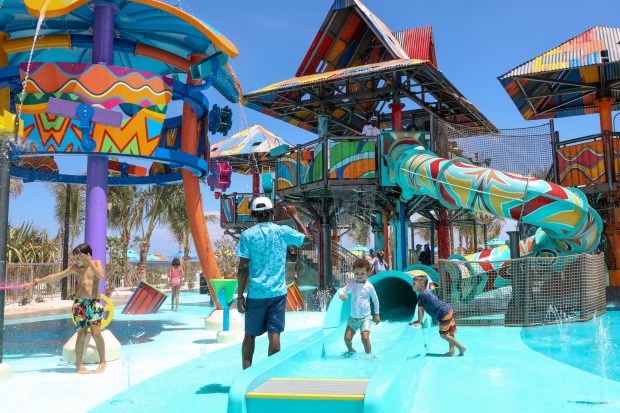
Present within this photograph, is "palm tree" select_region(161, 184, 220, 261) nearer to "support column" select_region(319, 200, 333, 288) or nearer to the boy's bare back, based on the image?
"support column" select_region(319, 200, 333, 288)

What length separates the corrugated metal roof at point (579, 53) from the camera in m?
12.9

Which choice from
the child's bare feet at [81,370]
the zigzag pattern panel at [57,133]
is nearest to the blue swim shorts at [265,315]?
the child's bare feet at [81,370]

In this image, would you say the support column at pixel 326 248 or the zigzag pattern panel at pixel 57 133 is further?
→ the support column at pixel 326 248

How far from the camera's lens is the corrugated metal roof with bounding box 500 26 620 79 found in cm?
1288

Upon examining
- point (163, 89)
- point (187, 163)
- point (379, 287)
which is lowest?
point (379, 287)

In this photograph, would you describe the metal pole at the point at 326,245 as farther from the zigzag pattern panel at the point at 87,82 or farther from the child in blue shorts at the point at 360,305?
the zigzag pattern panel at the point at 87,82

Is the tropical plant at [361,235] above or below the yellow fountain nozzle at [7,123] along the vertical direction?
above

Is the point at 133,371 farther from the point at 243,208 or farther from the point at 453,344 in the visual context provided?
the point at 243,208

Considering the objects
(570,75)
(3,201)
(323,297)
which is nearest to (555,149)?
(570,75)

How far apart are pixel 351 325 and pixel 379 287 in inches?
190

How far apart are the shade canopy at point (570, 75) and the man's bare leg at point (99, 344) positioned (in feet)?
37.7

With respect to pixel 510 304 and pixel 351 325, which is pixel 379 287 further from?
pixel 351 325

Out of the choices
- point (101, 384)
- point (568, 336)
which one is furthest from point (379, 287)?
point (101, 384)

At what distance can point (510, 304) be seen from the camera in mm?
10234
